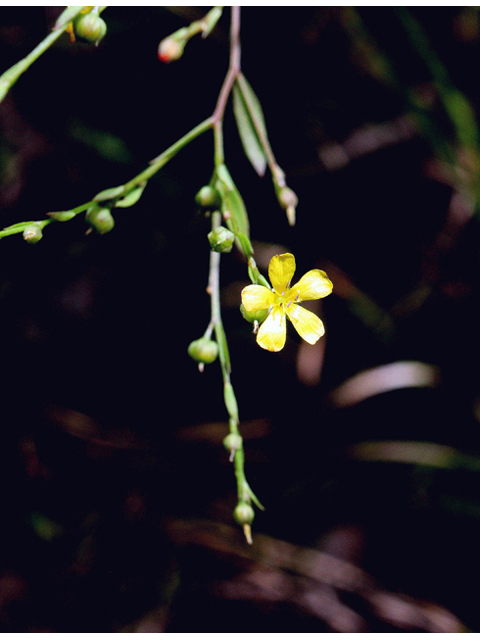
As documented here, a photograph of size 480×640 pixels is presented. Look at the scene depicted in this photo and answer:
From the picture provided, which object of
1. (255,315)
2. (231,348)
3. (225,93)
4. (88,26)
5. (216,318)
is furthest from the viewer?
(231,348)

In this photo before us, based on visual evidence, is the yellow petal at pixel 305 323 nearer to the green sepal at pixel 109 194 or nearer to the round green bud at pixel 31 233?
the green sepal at pixel 109 194

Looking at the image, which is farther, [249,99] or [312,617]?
[312,617]

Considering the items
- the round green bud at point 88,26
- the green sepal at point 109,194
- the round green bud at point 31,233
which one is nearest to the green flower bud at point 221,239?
the green sepal at point 109,194

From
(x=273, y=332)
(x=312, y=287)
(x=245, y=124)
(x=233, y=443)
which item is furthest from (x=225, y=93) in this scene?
(x=233, y=443)

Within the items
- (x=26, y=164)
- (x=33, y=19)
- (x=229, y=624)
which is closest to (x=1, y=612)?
(x=229, y=624)

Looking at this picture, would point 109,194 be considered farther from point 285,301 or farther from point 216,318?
point 285,301

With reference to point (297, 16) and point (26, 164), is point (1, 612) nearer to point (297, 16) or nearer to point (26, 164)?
point (26, 164)
